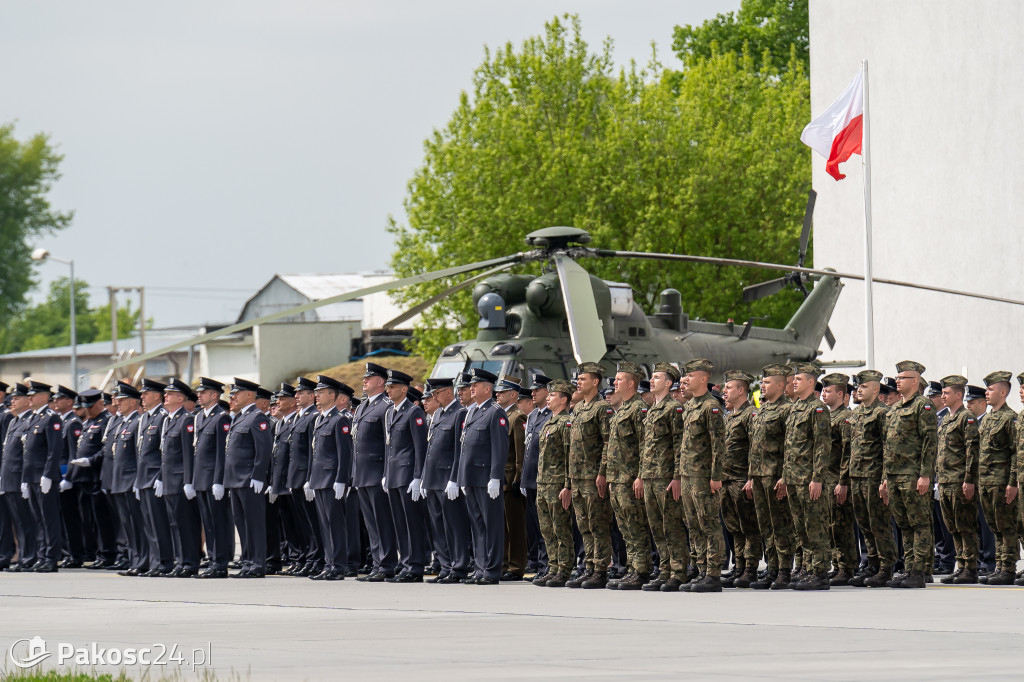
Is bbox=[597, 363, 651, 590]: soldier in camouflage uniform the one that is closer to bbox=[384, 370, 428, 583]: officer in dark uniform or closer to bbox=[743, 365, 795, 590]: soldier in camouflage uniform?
A: bbox=[743, 365, 795, 590]: soldier in camouflage uniform

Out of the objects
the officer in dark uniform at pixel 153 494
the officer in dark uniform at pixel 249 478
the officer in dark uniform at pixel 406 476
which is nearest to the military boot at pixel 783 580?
the officer in dark uniform at pixel 406 476

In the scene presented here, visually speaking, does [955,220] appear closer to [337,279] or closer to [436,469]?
[436,469]

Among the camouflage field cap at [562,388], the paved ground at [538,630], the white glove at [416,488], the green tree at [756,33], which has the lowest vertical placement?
the paved ground at [538,630]

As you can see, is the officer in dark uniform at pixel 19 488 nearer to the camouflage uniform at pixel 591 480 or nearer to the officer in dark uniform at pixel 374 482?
the officer in dark uniform at pixel 374 482

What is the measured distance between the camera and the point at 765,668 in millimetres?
6965

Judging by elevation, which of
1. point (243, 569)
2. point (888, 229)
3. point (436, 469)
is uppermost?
point (888, 229)

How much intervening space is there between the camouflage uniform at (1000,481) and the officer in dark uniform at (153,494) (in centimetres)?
711

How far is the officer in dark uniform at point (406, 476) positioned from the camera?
12.9 metres

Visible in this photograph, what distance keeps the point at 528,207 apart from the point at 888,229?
9.11 meters

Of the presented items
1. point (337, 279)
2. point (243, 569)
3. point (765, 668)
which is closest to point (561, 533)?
point (243, 569)

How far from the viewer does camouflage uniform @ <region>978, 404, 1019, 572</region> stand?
11.7 metres

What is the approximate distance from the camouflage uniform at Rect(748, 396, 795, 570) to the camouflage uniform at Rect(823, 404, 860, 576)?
14.1 inches

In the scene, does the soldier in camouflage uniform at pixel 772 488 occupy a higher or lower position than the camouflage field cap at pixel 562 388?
lower

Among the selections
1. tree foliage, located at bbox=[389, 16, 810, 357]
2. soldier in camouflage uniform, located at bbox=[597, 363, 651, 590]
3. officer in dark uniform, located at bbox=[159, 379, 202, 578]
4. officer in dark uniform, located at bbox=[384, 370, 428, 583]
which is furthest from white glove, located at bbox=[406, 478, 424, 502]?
tree foliage, located at bbox=[389, 16, 810, 357]
